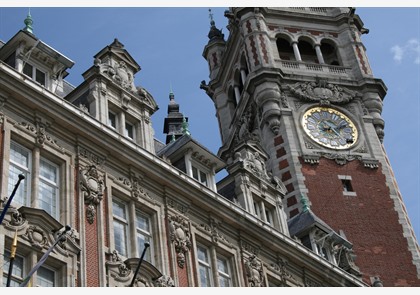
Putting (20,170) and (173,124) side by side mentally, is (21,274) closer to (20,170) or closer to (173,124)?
(20,170)

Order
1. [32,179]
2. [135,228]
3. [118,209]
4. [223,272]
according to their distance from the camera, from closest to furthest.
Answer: [32,179], [135,228], [118,209], [223,272]

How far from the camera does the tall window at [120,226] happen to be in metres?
26.7

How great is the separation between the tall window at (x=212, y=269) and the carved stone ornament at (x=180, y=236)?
786mm

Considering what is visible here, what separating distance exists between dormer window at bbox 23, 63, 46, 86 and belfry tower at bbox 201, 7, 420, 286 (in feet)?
57.6

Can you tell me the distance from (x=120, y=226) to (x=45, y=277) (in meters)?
3.99

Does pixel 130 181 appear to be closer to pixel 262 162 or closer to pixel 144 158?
pixel 144 158

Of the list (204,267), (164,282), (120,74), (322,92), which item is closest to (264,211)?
(204,267)

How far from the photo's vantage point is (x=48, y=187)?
84.5ft

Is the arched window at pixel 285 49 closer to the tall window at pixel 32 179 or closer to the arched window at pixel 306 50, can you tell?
the arched window at pixel 306 50

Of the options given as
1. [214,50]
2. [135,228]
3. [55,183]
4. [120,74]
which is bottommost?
[135,228]

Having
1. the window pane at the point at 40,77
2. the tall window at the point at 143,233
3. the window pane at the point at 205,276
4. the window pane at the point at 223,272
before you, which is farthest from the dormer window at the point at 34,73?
the window pane at the point at 223,272

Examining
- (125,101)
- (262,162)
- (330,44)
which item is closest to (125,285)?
(125,101)

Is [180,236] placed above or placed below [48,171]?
below

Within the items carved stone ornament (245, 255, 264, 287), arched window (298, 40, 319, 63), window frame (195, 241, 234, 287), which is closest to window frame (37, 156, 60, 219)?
window frame (195, 241, 234, 287)
